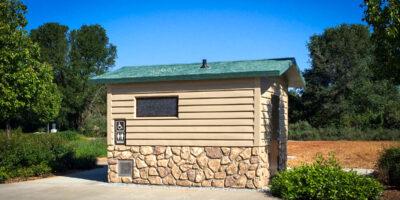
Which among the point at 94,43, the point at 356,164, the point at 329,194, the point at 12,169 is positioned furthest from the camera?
the point at 94,43

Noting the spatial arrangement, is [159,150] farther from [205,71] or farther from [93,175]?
[93,175]

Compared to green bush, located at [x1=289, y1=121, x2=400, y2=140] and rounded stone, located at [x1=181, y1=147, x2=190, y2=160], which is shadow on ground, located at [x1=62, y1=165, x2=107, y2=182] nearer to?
rounded stone, located at [x1=181, y1=147, x2=190, y2=160]

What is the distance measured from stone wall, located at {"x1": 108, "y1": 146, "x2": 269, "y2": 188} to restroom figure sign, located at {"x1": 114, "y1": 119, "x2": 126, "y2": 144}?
0.60ft

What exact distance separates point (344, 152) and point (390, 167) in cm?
811

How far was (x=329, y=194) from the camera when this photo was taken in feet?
30.0

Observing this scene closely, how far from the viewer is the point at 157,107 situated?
12281 mm

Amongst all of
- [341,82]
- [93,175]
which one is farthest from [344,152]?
[341,82]

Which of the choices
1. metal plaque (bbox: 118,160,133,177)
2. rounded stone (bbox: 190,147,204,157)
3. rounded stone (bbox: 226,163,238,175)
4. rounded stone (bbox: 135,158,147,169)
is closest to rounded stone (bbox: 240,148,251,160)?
rounded stone (bbox: 226,163,238,175)

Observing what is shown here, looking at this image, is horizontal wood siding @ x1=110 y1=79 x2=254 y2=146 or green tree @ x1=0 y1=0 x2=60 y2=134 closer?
horizontal wood siding @ x1=110 y1=79 x2=254 y2=146

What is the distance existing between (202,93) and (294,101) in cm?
2823

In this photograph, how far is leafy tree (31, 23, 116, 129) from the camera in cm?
5166

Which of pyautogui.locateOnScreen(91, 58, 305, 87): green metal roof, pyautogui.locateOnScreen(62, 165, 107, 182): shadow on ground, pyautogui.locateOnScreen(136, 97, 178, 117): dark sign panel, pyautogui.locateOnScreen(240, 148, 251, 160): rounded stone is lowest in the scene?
pyautogui.locateOnScreen(62, 165, 107, 182): shadow on ground

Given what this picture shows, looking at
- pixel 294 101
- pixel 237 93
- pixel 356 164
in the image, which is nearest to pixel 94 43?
pixel 294 101

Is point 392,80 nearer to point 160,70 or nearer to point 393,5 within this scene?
point 393,5
